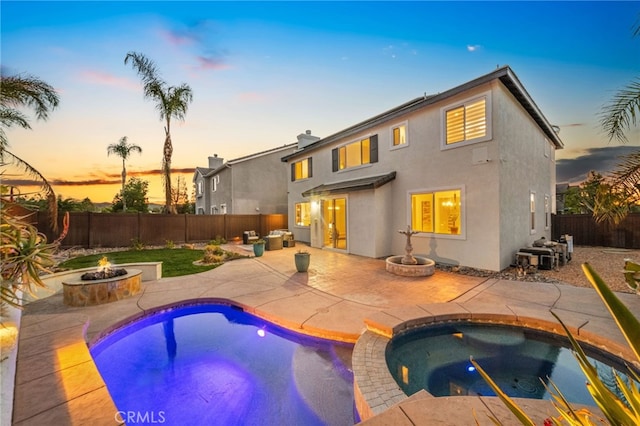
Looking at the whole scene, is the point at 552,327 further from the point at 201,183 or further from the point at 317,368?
the point at 201,183

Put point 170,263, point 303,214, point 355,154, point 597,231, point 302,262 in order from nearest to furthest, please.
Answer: point 302,262
point 170,263
point 355,154
point 597,231
point 303,214

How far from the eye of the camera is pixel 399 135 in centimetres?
1060

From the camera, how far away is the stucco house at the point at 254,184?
749 inches

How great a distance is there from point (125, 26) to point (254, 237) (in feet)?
36.9

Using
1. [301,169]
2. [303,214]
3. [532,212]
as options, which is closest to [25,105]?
[301,169]

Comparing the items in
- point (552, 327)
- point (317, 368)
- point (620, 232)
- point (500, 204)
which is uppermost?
point (500, 204)

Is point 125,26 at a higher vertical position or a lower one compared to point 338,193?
higher

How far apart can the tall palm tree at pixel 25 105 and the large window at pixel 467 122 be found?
12.3 m

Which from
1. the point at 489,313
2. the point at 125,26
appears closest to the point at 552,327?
the point at 489,313

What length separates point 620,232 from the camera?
40.7 ft

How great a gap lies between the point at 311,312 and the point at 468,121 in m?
8.11

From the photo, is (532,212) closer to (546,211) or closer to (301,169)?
(546,211)

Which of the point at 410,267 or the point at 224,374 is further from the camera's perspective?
the point at 410,267

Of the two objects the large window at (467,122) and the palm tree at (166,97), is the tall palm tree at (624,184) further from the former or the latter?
the palm tree at (166,97)
